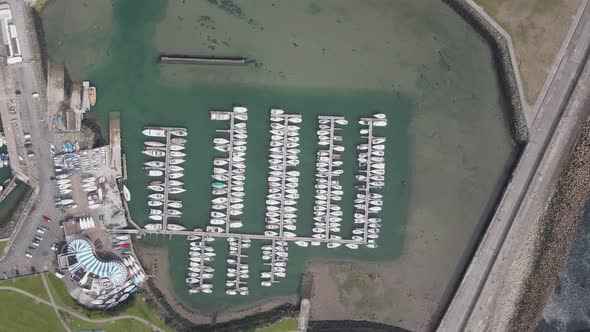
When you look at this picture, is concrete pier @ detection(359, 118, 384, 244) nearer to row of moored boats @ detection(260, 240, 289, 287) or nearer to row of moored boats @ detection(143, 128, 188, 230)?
row of moored boats @ detection(260, 240, 289, 287)

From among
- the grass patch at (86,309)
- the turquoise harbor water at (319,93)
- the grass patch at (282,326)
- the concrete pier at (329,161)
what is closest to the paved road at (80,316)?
the grass patch at (86,309)

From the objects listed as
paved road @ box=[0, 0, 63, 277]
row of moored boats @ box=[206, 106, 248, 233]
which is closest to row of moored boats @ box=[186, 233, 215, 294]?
row of moored boats @ box=[206, 106, 248, 233]

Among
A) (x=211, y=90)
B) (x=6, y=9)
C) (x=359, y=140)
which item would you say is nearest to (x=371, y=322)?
(x=359, y=140)

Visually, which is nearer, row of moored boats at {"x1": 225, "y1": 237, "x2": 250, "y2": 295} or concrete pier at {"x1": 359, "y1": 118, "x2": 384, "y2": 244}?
concrete pier at {"x1": 359, "y1": 118, "x2": 384, "y2": 244}

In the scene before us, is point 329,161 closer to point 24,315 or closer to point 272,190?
point 272,190

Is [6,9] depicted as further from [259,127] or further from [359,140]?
[359,140]

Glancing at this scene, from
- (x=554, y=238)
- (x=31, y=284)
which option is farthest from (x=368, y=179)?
(x=31, y=284)
